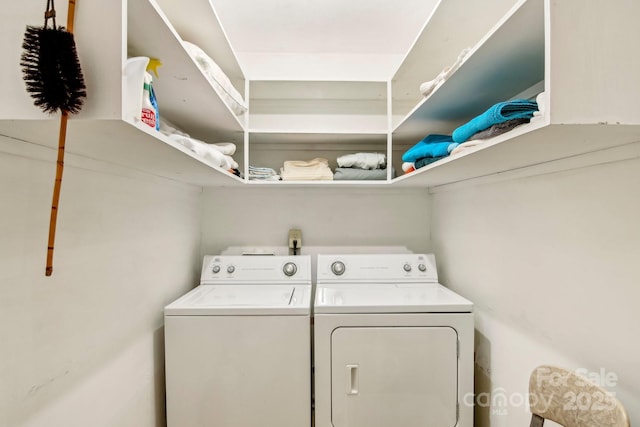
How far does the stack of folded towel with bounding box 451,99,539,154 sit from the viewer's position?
2.53 ft

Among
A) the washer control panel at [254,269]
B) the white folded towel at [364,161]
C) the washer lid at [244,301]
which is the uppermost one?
the white folded towel at [364,161]

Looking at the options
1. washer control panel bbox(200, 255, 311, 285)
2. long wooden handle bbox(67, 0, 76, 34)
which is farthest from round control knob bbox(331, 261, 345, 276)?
long wooden handle bbox(67, 0, 76, 34)

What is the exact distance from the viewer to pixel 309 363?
1348mm

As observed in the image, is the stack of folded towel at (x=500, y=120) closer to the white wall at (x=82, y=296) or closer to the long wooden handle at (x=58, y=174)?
the long wooden handle at (x=58, y=174)

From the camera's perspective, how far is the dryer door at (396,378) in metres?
1.33

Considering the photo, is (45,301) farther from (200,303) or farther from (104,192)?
(200,303)

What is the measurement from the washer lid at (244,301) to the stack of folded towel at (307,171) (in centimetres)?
73

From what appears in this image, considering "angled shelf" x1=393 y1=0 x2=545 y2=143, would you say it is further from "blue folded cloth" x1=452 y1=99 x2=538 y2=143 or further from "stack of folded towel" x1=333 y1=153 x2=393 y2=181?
"stack of folded towel" x1=333 y1=153 x2=393 y2=181

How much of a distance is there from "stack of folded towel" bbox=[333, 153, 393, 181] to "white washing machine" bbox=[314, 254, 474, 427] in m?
0.86

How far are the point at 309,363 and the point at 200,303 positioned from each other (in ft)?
2.13

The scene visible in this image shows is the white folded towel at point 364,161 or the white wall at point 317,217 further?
the white wall at point 317,217

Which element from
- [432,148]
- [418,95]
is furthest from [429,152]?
[418,95]

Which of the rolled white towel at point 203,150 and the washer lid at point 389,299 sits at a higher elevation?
the rolled white towel at point 203,150

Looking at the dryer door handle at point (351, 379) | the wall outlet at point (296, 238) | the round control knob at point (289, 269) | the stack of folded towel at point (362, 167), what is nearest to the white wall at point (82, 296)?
the round control knob at point (289, 269)
